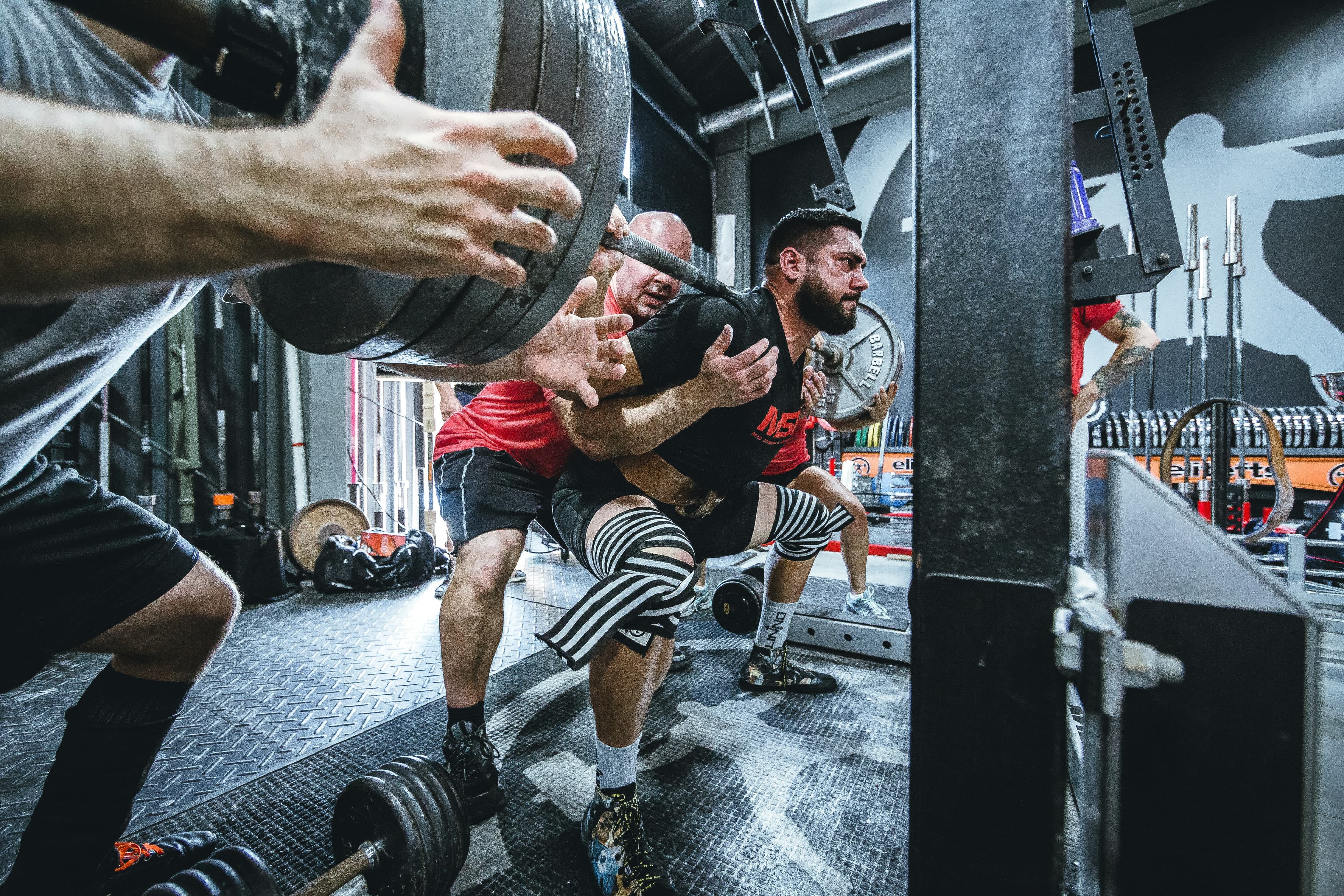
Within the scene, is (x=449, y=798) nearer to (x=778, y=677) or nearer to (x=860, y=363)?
(x=778, y=677)

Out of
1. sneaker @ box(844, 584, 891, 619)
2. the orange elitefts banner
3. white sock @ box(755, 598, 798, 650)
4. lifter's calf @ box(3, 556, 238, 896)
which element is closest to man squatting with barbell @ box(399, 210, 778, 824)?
lifter's calf @ box(3, 556, 238, 896)

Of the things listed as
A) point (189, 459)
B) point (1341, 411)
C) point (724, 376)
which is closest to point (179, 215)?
point (724, 376)

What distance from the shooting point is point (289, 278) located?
0.67 metres

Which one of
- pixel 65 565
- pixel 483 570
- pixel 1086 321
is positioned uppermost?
pixel 1086 321

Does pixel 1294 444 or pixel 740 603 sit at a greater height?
pixel 1294 444

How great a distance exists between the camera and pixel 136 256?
0.38m

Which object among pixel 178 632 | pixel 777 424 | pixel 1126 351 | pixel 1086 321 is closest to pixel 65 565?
pixel 178 632

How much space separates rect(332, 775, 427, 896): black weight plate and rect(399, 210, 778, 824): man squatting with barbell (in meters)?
0.27

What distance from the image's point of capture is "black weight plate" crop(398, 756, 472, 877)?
35.5 inches

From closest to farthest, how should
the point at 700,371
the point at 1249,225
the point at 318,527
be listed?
the point at 700,371, the point at 318,527, the point at 1249,225

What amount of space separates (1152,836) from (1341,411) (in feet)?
17.6

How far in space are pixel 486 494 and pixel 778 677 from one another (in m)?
1.06

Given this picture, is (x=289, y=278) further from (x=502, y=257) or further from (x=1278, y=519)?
(x=1278, y=519)

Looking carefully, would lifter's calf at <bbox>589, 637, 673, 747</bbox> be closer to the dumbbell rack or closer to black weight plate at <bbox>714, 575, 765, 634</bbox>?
black weight plate at <bbox>714, 575, 765, 634</bbox>
